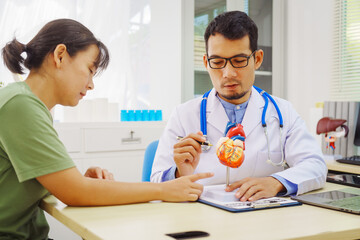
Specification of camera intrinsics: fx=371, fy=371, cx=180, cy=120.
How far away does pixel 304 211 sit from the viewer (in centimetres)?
107

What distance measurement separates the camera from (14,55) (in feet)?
4.45

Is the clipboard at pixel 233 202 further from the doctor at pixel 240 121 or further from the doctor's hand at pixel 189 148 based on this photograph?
the doctor at pixel 240 121

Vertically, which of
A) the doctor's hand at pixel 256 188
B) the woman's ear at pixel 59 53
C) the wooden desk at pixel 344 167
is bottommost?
the wooden desk at pixel 344 167

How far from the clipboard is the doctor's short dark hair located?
651 millimetres

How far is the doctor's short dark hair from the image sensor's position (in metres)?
1.53

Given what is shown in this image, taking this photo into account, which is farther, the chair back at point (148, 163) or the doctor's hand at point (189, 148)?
the chair back at point (148, 163)

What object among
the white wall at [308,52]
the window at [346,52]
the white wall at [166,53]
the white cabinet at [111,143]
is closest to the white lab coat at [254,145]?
the white cabinet at [111,143]

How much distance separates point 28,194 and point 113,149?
1.72m

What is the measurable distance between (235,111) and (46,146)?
869mm

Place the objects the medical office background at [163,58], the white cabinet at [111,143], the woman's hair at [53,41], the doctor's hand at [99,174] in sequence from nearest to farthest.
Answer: the woman's hair at [53,41]
the doctor's hand at [99,174]
the white cabinet at [111,143]
the medical office background at [163,58]

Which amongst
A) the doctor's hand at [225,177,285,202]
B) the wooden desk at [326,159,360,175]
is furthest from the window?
the doctor's hand at [225,177,285,202]

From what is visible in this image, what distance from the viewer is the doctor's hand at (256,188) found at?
1182 mm

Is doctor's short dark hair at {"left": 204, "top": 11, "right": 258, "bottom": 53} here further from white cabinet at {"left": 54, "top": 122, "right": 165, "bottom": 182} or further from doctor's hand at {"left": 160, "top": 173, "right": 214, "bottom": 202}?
white cabinet at {"left": 54, "top": 122, "right": 165, "bottom": 182}

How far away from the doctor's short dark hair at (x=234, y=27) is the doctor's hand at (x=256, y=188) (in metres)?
0.60
